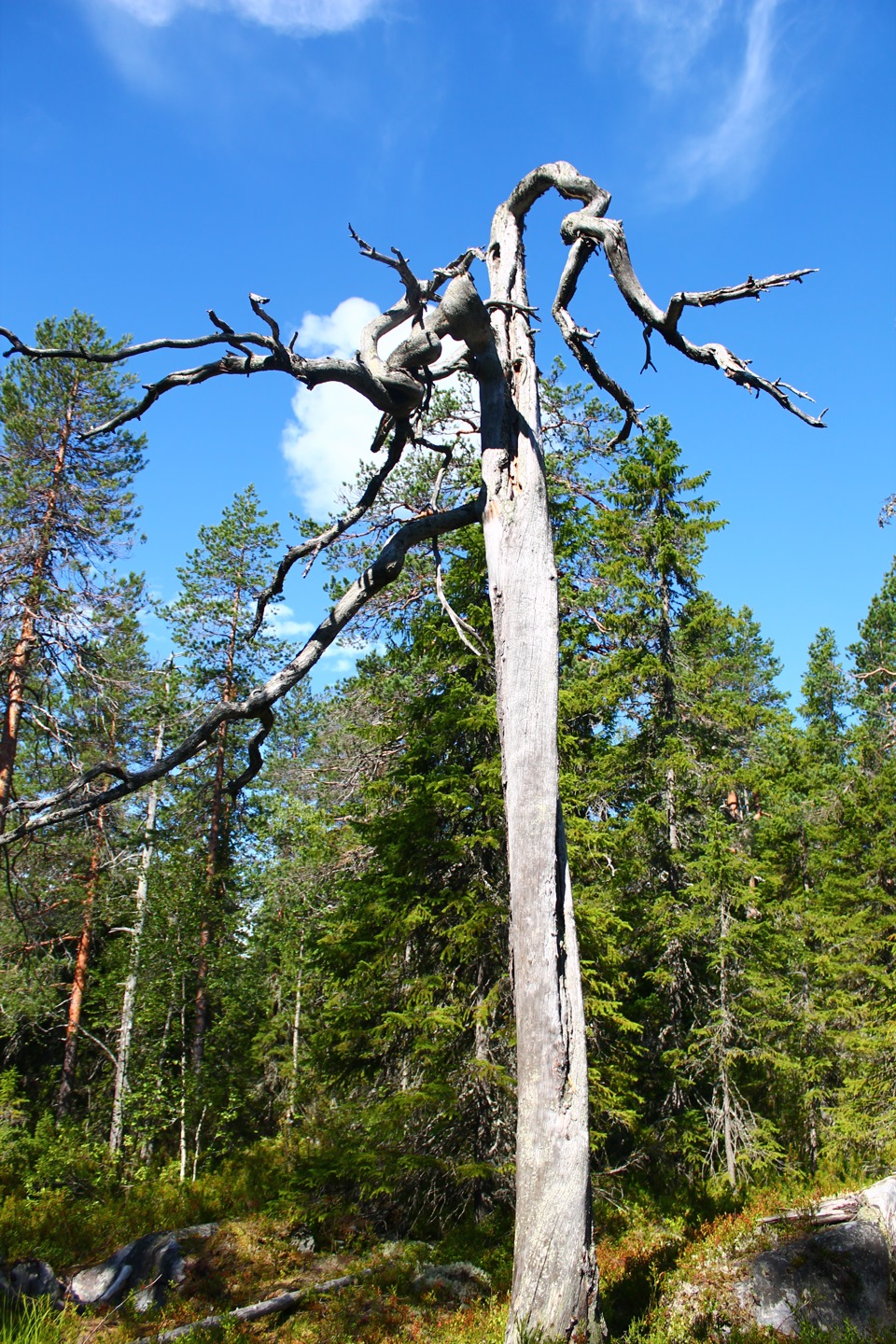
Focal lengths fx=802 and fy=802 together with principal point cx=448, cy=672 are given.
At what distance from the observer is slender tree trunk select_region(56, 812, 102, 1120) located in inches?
713

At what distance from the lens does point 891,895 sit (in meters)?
17.8

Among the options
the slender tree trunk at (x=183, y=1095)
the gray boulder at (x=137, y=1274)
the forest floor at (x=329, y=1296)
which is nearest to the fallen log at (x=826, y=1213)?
the forest floor at (x=329, y=1296)

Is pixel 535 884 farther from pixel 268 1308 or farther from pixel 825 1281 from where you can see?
pixel 825 1281

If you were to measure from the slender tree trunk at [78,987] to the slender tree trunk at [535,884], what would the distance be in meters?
16.3

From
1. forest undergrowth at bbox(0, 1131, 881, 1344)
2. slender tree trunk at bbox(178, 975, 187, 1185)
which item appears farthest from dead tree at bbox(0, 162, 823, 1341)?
slender tree trunk at bbox(178, 975, 187, 1185)

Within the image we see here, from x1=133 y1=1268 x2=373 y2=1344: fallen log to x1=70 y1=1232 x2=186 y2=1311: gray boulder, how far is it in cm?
116

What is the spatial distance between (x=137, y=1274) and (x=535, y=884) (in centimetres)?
745

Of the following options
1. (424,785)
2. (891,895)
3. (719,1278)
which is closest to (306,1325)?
(719,1278)

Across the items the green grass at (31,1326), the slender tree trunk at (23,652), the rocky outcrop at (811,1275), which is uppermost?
the slender tree trunk at (23,652)

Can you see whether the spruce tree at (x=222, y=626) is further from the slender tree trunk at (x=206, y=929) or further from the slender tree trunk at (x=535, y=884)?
the slender tree trunk at (x=535, y=884)

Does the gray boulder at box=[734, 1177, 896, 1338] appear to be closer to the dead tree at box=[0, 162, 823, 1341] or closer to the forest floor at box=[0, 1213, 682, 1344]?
the forest floor at box=[0, 1213, 682, 1344]

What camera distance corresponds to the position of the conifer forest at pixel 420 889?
16.8ft

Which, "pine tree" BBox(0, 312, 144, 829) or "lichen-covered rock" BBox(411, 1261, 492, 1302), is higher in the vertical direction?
"pine tree" BBox(0, 312, 144, 829)

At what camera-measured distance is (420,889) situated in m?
9.55
